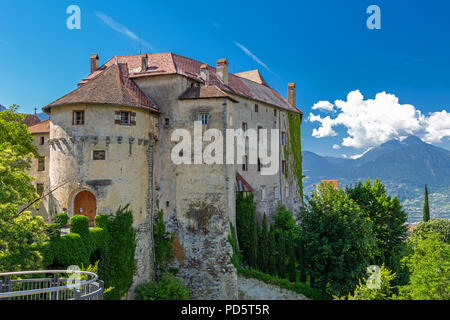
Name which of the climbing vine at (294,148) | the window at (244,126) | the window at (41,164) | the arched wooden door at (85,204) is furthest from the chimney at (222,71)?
the window at (41,164)

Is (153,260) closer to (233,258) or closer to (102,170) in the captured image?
(233,258)

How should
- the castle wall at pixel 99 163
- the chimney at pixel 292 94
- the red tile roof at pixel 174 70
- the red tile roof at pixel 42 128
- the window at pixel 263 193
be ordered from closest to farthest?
the castle wall at pixel 99 163
the red tile roof at pixel 174 70
the red tile roof at pixel 42 128
the window at pixel 263 193
the chimney at pixel 292 94

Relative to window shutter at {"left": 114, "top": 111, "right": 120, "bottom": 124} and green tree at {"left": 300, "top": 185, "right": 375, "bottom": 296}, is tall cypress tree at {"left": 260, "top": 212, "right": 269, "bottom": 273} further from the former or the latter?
window shutter at {"left": 114, "top": 111, "right": 120, "bottom": 124}

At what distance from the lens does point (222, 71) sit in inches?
1812

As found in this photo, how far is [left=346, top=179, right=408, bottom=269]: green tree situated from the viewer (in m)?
47.7

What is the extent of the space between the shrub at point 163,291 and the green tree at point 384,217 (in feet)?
78.5

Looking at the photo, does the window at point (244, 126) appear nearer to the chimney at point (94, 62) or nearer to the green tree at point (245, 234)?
the green tree at point (245, 234)

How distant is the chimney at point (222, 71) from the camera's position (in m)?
45.8

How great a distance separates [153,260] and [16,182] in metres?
16.5

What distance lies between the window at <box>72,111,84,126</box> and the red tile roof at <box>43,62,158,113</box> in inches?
42.8

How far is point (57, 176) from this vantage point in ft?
114

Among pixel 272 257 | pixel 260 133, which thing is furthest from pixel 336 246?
pixel 260 133

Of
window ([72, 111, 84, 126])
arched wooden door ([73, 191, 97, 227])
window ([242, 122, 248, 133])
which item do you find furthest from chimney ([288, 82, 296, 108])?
arched wooden door ([73, 191, 97, 227])

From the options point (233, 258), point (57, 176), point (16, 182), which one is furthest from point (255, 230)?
point (16, 182)
